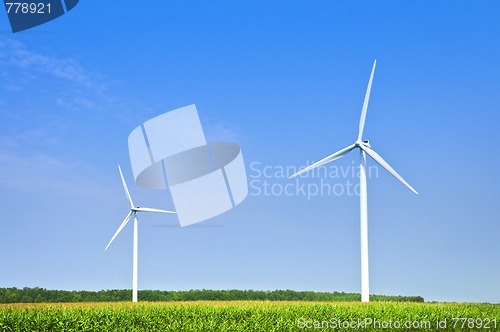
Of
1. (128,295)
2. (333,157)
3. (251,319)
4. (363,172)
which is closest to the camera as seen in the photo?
(251,319)

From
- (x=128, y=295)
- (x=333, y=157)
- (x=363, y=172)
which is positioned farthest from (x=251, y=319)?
(x=128, y=295)

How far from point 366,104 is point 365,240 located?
8.52 meters

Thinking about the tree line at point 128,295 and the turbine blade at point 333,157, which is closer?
the turbine blade at point 333,157

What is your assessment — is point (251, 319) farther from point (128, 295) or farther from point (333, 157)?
point (128, 295)

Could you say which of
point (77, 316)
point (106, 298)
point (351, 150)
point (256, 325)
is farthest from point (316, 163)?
point (106, 298)

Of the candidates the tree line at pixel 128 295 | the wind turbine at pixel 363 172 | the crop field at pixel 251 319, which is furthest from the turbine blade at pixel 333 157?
the tree line at pixel 128 295

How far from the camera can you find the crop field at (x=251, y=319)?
2348 cm

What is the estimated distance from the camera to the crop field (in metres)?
23.5

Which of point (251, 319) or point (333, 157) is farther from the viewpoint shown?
point (333, 157)

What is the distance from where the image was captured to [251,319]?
2475cm

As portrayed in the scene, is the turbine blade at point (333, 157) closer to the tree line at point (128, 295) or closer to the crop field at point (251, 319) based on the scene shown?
the crop field at point (251, 319)

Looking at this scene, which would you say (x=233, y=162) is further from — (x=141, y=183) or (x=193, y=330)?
(x=193, y=330)

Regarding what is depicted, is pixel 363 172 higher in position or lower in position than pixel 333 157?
lower

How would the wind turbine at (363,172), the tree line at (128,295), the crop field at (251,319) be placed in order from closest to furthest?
the crop field at (251,319) → the wind turbine at (363,172) → the tree line at (128,295)
